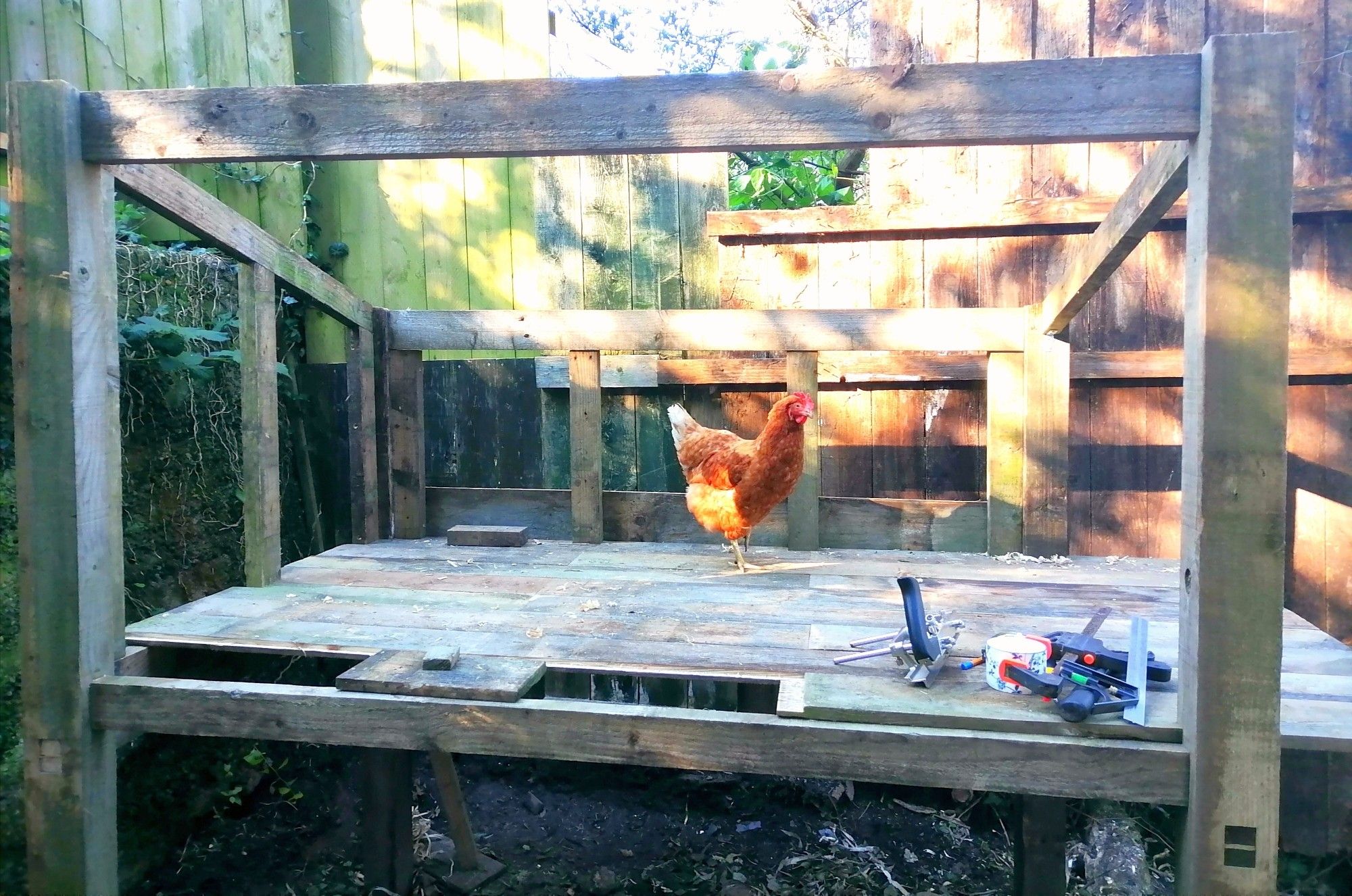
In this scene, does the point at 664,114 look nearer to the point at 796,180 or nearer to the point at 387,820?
the point at 387,820

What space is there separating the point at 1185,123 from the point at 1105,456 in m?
2.28

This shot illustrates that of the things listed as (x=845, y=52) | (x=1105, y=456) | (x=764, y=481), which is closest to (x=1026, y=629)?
(x=764, y=481)

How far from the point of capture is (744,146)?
5.32 ft

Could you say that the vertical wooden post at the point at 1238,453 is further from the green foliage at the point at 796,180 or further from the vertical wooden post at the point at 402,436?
the green foliage at the point at 796,180

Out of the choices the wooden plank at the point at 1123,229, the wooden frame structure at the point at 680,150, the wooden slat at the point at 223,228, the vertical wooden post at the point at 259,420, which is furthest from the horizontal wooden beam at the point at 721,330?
the vertical wooden post at the point at 259,420

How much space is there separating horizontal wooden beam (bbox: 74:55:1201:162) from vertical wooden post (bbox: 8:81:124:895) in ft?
0.36

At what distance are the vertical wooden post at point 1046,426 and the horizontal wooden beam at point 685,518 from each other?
226 millimetres

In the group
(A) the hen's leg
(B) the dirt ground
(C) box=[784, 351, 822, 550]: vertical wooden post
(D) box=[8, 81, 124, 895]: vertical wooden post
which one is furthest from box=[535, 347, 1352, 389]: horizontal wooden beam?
(D) box=[8, 81, 124, 895]: vertical wooden post

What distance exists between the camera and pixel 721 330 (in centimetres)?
324

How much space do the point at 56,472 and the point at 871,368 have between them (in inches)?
110

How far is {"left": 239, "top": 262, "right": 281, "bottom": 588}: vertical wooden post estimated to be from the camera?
2607 millimetres

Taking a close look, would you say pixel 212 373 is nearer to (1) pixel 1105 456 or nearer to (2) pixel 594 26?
(1) pixel 1105 456

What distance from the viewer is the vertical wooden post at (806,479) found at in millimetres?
3162

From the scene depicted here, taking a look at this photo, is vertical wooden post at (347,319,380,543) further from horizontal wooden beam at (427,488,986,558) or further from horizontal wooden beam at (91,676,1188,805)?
horizontal wooden beam at (91,676,1188,805)
